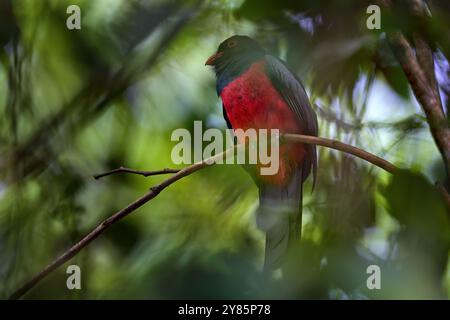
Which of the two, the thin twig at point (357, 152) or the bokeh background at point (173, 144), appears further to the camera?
the bokeh background at point (173, 144)

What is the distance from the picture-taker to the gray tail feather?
5.53ft

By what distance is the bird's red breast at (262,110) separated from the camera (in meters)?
1.82

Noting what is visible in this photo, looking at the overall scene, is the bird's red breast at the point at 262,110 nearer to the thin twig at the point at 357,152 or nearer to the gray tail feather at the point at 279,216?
the gray tail feather at the point at 279,216

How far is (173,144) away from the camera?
6.03 feet

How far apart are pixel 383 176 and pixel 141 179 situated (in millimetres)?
658

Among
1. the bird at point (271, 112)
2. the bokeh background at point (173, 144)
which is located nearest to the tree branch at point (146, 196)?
the bokeh background at point (173, 144)

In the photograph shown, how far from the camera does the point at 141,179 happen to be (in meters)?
1.82

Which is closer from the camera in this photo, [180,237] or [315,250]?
[315,250]

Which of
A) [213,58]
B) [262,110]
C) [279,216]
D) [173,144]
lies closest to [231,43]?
[213,58]

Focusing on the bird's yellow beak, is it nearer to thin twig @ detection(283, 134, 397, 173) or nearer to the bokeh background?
the bokeh background
